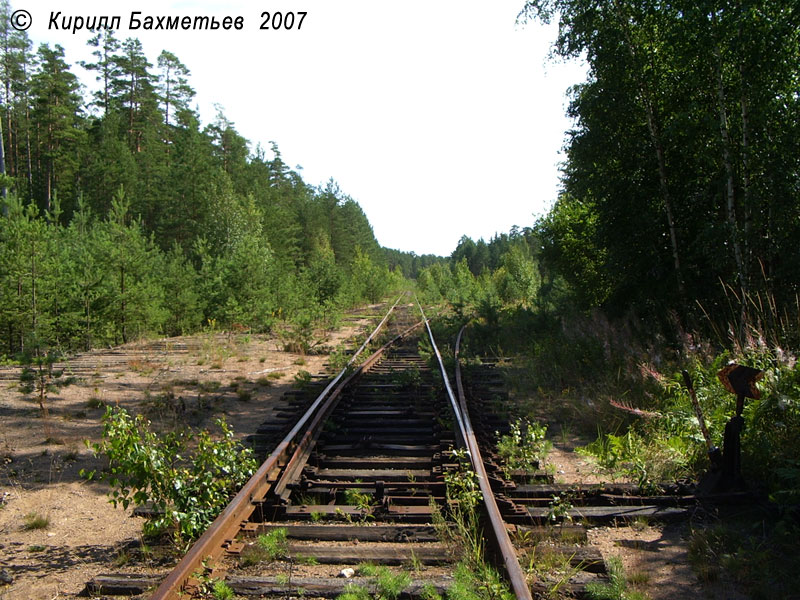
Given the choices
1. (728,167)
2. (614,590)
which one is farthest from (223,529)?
(728,167)

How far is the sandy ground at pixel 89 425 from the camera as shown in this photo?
12.2 feet

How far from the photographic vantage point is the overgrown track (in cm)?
315

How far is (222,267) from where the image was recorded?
712 inches

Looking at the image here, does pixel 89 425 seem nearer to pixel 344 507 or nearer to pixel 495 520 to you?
pixel 344 507

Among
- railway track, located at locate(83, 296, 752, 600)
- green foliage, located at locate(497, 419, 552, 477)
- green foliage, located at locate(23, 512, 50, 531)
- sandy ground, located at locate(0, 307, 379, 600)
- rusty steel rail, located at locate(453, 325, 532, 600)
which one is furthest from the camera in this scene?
green foliage, located at locate(497, 419, 552, 477)

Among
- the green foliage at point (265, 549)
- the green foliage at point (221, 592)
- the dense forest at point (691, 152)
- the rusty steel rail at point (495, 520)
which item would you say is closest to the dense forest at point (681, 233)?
the dense forest at point (691, 152)

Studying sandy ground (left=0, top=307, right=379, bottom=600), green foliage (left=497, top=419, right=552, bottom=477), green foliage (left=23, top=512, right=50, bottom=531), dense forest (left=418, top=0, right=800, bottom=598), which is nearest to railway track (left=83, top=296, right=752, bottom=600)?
green foliage (left=497, top=419, right=552, bottom=477)

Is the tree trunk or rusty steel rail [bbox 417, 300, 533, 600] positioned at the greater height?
the tree trunk

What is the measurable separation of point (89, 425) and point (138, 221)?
1779 centimetres

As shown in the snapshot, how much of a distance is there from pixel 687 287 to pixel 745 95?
10.1 feet

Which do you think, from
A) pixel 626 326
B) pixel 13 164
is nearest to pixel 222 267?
pixel 626 326

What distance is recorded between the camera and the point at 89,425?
7320 mm

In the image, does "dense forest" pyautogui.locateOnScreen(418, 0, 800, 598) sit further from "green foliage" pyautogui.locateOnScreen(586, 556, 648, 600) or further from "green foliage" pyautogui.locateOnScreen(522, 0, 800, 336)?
"green foliage" pyautogui.locateOnScreen(586, 556, 648, 600)

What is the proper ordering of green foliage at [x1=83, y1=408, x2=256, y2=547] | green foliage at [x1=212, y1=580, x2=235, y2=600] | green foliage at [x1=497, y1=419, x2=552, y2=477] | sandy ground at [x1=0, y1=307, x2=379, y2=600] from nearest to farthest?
green foliage at [x1=212, y1=580, x2=235, y2=600], sandy ground at [x1=0, y1=307, x2=379, y2=600], green foliage at [x1=83, y1=408, x2=256, y2=547], green foliage at [x1=497, y1=419, x2=552, y2=477]
